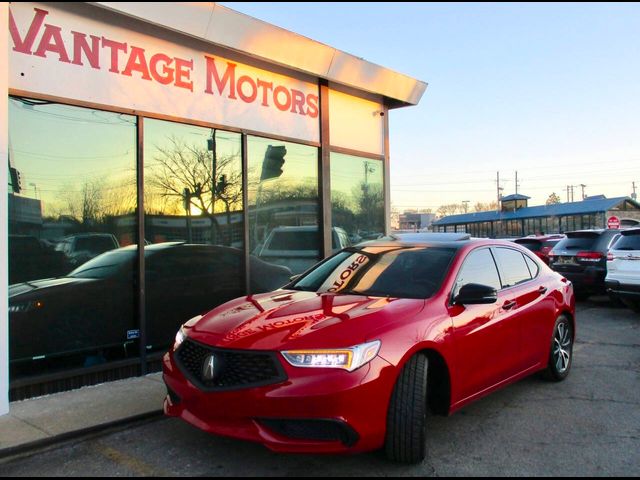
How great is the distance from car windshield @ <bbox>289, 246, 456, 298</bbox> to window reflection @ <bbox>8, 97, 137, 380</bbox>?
2.38 meters

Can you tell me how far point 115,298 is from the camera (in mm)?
5949

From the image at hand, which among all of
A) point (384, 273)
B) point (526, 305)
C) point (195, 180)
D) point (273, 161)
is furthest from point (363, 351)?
point (273, 161)

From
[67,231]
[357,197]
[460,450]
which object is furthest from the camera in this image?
[357,197]

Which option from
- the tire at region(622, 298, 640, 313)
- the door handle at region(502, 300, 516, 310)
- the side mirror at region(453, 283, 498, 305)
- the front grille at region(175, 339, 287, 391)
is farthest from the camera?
the tire at region(622, 298, 640, 313)

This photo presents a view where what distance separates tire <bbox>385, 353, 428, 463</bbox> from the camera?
11.1 ft

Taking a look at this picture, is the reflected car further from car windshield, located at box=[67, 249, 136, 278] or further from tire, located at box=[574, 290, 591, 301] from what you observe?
tire, located at box=[574, 290, 591, 301]

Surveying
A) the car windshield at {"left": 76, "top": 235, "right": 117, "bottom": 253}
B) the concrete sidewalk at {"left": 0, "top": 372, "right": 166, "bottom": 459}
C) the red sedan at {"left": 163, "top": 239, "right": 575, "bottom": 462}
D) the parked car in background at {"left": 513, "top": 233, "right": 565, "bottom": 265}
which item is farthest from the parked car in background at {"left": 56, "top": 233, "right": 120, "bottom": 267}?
the parked car in background at {"left": 513, "top": 233, "right": 565, "bottom": 265}

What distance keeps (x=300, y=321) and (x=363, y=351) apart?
53 cm

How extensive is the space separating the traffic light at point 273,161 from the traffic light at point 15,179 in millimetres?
3344

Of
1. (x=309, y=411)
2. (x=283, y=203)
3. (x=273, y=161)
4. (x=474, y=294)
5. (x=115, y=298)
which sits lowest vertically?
(x=309, y=411)

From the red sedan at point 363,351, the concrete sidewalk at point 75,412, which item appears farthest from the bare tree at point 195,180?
the red sedan at point 363,351

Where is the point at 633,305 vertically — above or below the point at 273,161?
below

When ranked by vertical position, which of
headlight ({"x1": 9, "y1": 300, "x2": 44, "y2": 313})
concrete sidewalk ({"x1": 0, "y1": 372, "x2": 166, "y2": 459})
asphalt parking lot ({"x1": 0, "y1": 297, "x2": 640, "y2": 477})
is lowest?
asphalt parking lot ({"x1": 0, "y1": 297, "x2": 640, "y2": 477})

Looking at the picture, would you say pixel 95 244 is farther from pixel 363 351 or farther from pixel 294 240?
pixel 363 351
